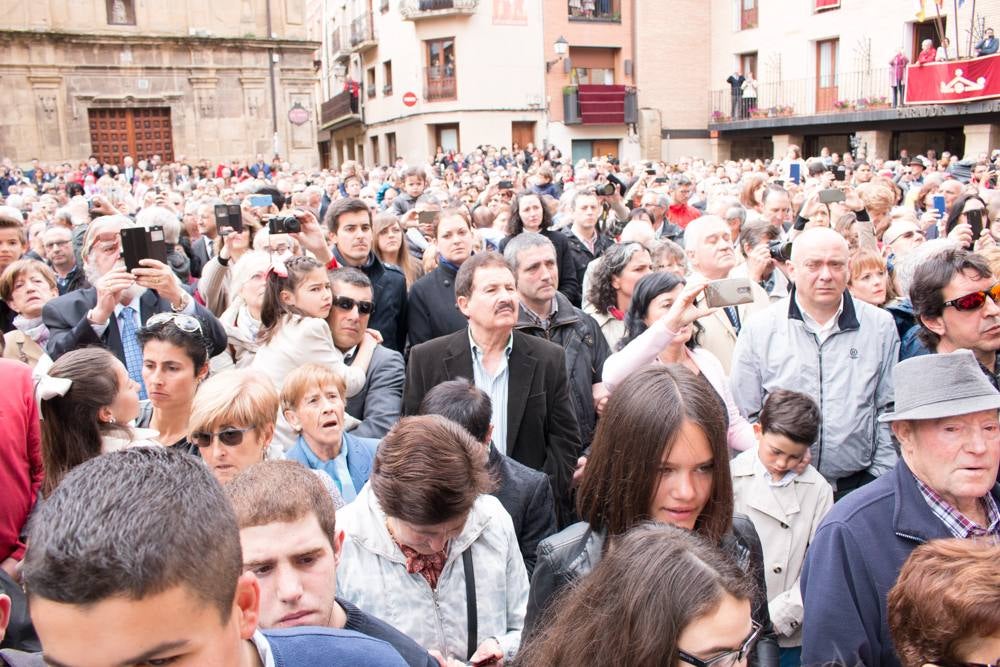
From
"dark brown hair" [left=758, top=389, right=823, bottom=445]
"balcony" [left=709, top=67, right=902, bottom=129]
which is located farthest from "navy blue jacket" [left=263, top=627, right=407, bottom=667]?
"balcony" [left=709, top=67, right=902, bottom=129]

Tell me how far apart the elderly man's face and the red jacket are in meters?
2.89

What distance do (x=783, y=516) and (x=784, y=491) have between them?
0.11m

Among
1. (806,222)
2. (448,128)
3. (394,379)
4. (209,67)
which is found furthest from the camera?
(448,128)

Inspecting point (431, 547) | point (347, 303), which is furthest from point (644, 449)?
point (347, 303)

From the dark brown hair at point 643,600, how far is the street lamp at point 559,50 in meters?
31.4

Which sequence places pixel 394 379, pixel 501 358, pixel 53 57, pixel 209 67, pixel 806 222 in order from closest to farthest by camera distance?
pixel 501 358 → pixel 394 379 → pixel 806 222 → pixel 53 57 → pixel 209 67

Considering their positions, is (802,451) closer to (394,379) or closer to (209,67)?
(394,379)

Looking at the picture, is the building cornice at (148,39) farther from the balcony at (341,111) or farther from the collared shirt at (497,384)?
the collared shirt at (497,384)

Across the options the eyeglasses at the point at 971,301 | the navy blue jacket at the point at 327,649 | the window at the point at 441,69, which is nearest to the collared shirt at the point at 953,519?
the eyeglasses at the point at 971,301

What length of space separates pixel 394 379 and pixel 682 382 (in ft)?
7.54

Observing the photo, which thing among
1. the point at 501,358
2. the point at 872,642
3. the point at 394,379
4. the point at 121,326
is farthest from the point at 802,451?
the point at 121,326

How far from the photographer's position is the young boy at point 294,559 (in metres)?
2.07

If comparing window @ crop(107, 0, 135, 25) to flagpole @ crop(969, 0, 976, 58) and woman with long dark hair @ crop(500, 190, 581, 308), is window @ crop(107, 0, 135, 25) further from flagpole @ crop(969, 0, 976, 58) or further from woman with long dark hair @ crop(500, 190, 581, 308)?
woman with long dark hair @ crop(500, 190, 581, 308)

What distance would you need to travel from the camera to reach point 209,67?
29172 mm
